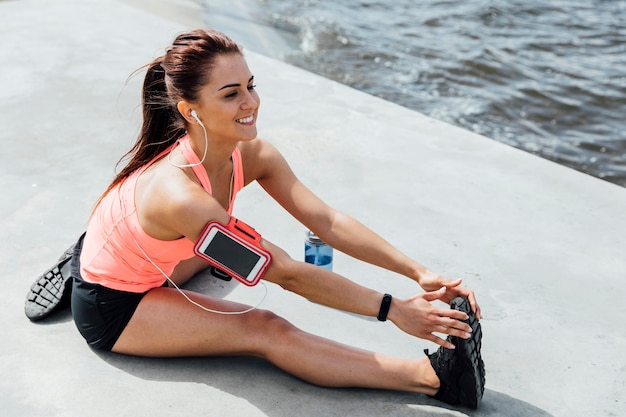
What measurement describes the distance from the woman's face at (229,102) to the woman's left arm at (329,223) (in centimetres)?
35

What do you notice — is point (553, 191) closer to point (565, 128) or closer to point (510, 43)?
point (565, 128)

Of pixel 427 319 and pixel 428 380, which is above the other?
pixel 427 319

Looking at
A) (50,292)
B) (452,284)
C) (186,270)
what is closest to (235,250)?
(452,284)

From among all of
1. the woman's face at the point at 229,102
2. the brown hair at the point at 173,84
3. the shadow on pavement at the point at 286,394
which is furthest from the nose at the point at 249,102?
the shadow on pavement at the point at 286,394

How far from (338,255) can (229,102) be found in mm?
1331

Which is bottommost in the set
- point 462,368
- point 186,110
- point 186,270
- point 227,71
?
point 186,270

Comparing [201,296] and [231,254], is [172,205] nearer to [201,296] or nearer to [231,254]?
[231,254]

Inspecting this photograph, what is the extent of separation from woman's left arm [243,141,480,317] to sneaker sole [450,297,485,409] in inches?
12.9

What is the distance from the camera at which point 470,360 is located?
109 inches

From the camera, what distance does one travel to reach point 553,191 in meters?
4.62

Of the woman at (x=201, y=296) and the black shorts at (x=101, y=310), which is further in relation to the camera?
the black shorts at (x=101, y=310)

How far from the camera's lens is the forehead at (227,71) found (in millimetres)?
2832

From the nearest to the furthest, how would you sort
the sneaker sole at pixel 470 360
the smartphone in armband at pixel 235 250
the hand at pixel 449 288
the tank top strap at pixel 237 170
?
the smartphone in armband at pixel 235 250 → the sneaker sole at pixel 470 360 → the hand at pixel 449 288 → the tank top strap at pixel 237 170

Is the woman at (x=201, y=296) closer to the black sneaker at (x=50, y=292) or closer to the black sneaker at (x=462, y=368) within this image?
the black sneaker at (x=462, y=368)
